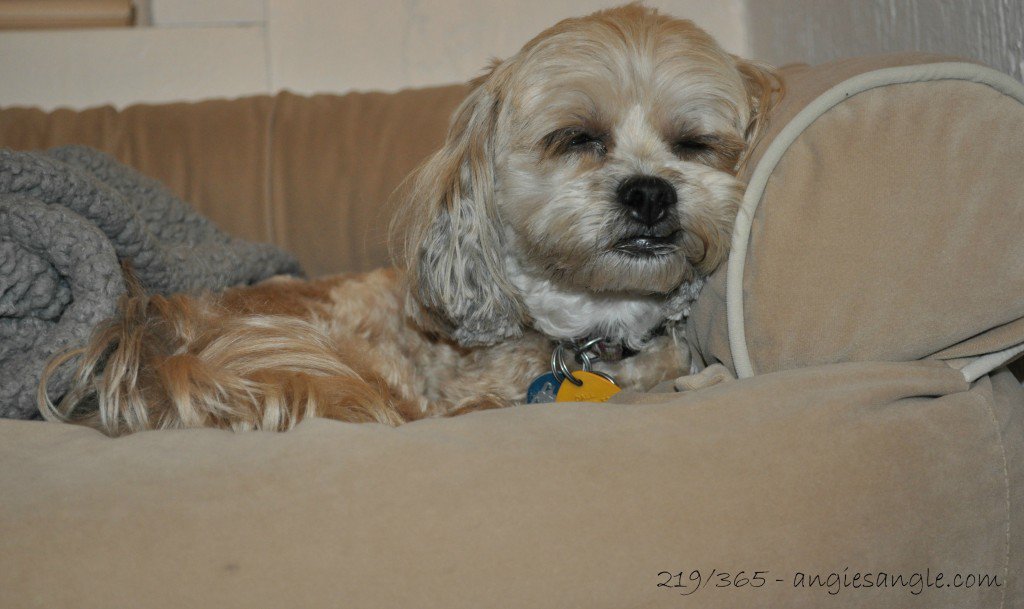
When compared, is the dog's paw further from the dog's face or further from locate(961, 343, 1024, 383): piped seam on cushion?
locate(961, 343, 1024, 383): piped seam on cushion

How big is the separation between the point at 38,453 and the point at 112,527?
217mm

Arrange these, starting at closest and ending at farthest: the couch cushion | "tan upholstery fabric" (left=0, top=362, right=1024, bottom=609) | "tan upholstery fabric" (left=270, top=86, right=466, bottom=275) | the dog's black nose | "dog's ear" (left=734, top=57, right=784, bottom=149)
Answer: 1. "tan upholstery fabric" (left=0, top=362, right=1024, bottom=609)
2. the couch cushion
3. the dog's black nose
4. "dog's ear" (left=734, top=57, right=784, bottom=149)
5. "tan upholstery fabric" (left=270, top=86, right=466, bottom=275)

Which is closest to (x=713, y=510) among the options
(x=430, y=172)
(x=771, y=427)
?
(x=771, y=427)

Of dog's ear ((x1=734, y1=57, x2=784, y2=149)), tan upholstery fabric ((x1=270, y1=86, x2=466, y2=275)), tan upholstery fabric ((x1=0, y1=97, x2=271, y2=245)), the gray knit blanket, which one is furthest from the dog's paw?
tan upholstery fabric ((x1=0, y1=97, x2=271, y2=245))

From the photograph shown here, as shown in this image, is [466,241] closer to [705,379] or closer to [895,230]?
[705,379]

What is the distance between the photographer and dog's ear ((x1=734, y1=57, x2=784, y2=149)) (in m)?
1.50

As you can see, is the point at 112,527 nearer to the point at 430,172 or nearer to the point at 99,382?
the point at 99,382

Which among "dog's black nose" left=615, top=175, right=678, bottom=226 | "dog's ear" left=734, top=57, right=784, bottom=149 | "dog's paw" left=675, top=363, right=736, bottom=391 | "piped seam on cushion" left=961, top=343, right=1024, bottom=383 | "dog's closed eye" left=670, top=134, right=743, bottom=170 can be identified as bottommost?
"dog's paw" left=675, top=363, right=736, bottom=391

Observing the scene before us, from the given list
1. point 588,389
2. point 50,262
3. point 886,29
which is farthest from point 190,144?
point 886,29

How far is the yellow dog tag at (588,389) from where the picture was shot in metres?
1.47

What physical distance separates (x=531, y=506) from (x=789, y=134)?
2.54ft

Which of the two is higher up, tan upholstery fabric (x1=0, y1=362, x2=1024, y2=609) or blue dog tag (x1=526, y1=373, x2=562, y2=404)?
tan upholstery fabric (x1=0, y1=362, x2=1024, y2=609)

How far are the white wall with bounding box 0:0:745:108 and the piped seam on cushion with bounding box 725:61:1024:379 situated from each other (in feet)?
6.27

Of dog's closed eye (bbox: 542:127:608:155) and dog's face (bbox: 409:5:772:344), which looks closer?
dog's face (bbox: 409:5:772:344)
